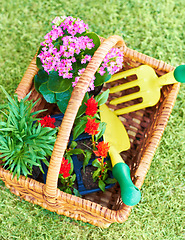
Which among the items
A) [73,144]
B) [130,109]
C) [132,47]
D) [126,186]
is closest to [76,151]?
[73,144]

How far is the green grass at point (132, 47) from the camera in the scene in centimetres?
129

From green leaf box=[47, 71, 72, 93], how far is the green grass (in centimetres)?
53

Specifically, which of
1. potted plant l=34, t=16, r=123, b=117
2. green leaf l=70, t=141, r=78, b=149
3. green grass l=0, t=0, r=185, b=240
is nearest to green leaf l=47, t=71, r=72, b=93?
potted plant l=34, t=16, r=123, b=117

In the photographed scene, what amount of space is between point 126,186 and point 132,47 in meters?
0.99

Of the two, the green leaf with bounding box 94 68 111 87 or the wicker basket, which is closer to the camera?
the wicker basket

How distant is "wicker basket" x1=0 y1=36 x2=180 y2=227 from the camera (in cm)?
88

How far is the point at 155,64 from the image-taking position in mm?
1247

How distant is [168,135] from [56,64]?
763 millimetres

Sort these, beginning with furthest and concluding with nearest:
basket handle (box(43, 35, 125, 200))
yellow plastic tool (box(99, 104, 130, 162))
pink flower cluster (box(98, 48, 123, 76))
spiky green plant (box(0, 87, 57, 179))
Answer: yellow plastic tool (box(99, 104, 130, 162))
pink flower cluster (box(98, 48, 123, 76))
spiky green plant (box(0, 87, 57, 179))
basket handle (box(43, 35, 125, 200))

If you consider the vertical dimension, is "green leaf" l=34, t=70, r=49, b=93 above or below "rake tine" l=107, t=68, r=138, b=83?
below

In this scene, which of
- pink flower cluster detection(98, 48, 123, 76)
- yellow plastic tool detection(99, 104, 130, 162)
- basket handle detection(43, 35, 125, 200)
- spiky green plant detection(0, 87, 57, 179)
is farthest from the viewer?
yellow plastic tool detection(99, 104, 130, 162)

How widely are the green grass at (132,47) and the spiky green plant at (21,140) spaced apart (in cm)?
39

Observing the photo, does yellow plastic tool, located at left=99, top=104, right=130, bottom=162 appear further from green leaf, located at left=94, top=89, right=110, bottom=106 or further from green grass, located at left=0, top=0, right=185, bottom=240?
green grass, located at left=0, top=0, right=185, bottom=240

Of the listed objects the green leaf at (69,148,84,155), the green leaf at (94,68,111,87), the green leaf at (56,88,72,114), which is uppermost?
the green leaf at (94,68,111,87)
